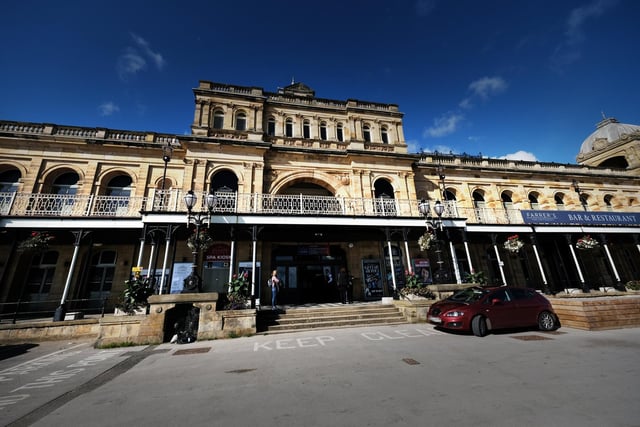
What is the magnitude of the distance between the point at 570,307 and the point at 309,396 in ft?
29.9

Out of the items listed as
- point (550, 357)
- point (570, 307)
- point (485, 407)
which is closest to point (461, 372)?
point (485, 407)

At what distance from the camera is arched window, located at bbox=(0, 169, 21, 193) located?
1257 centimetres

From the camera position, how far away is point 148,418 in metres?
3.01

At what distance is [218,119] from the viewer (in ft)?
49.5

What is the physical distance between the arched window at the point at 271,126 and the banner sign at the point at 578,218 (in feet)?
53.3

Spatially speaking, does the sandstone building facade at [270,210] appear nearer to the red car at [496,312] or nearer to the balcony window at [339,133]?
the balcony window at [339,133]

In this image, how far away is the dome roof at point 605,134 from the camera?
2525 cm

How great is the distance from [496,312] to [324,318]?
5.45 meters

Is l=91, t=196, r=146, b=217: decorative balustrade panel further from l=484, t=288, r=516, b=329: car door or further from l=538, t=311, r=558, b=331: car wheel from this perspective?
l=538, t=311, r=558, b=331: car wheel

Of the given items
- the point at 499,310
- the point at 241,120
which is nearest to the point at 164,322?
the point at 499,310

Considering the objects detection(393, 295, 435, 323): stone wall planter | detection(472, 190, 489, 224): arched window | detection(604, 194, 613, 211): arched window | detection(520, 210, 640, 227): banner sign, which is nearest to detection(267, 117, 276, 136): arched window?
detection(393, 295, 435, 323): stone wall planter

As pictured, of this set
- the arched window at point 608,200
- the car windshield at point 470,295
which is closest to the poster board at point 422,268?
the car windshield at point 470,295

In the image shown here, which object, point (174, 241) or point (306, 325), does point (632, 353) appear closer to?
point (306, 325)

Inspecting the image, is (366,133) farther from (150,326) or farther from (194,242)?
(150,326)
